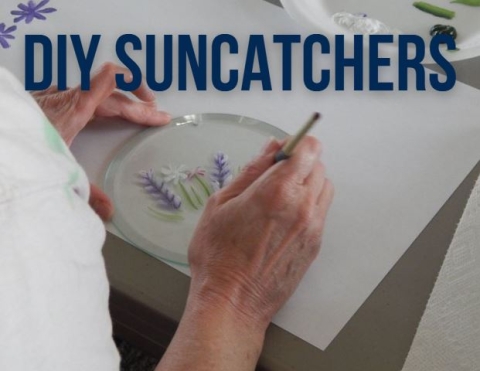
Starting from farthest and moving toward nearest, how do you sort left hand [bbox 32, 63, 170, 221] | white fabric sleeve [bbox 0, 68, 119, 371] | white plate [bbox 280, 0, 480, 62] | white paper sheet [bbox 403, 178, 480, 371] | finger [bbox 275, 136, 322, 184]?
white plate [bbox 280, 0, 480, 62] → left hand [bbox 32, 63, 170, 221] → finger [bbox 275, 136, 322, 184] → white paper sheet [bbox 403, 178, 480, 371] → white fabric sleeve [bbox 0, 68, 119, 371]

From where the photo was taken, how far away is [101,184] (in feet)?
2.22

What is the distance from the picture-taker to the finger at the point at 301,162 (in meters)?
0.60

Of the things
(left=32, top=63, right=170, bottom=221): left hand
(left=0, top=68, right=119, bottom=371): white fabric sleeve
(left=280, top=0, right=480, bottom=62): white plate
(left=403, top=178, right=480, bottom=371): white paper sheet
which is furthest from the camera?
(left=280, top=0, right=480, bottom=62): white plate

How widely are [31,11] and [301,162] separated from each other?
1.39ft

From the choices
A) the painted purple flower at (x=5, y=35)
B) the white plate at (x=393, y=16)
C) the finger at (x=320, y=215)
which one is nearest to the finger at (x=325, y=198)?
the finger at (x=320, y=215)

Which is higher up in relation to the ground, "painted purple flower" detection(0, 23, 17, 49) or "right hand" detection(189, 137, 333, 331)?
"painted purple flower" detection(0, 23, 17, 49)

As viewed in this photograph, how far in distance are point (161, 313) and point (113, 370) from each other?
0.21m

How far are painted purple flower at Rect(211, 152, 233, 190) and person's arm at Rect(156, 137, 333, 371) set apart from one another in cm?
6

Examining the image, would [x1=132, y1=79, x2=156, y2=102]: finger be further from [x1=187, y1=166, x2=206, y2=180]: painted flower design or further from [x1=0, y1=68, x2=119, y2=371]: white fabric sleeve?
[x1=0, y1=68, x2=119, y2=371]: white fabric sleeve

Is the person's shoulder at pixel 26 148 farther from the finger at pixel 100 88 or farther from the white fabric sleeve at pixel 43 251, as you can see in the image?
the finger at pixel 100 88

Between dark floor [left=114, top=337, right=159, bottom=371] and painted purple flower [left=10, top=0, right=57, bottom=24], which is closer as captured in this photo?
painted purple flower [left=10, top=0, right=57, bottom=24]

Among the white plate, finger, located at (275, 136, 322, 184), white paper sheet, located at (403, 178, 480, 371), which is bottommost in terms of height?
white paper sheet, located at (403, 178, 480, 371)

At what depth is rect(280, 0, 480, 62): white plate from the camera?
811 mm

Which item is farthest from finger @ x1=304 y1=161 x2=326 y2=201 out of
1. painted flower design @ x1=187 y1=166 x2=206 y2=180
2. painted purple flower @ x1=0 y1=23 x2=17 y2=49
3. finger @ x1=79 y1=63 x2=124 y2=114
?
painted purple flower @ x1=0 y1=23 x2=17 y2=49
